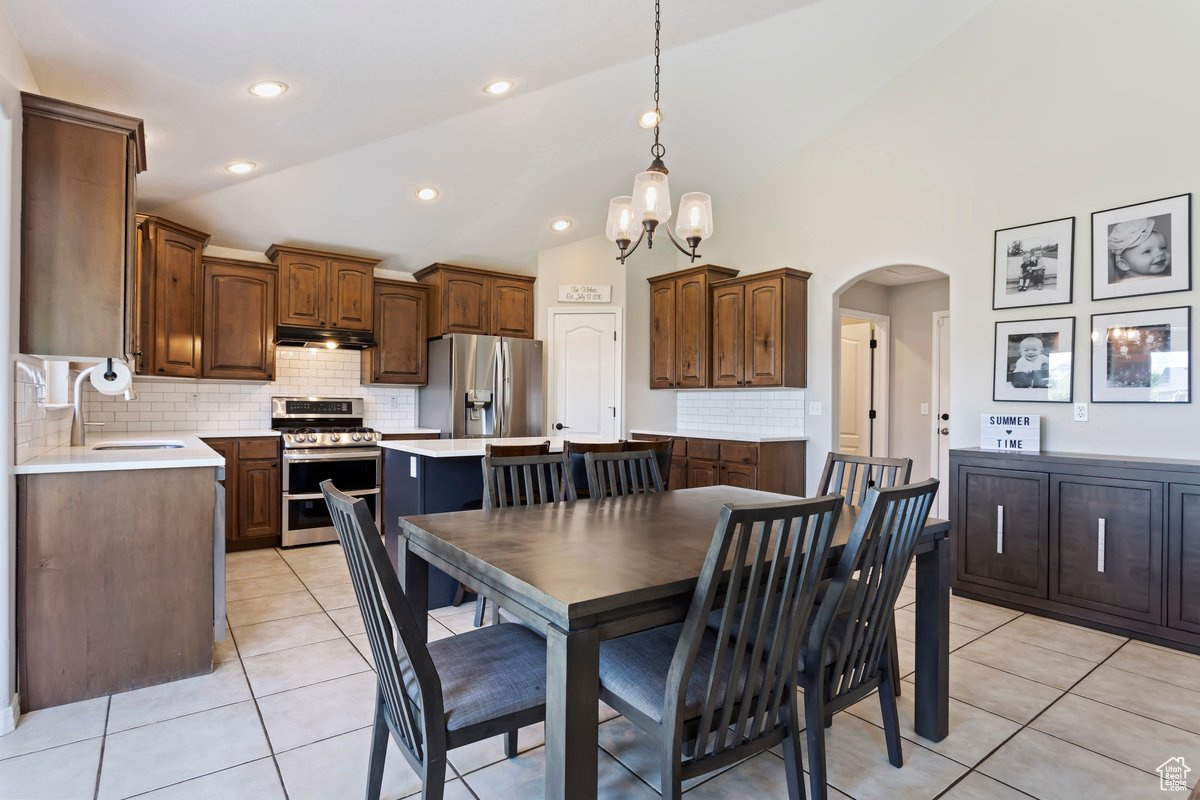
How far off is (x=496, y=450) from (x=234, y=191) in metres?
2.92

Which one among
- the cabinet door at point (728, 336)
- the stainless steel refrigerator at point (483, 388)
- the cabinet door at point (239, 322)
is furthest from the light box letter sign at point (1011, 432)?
the cabinet door at point (239, 322)

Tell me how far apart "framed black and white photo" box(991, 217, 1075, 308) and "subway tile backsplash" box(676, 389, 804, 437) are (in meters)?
1.70

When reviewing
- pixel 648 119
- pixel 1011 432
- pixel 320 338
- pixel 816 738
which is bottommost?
pixel 816 738

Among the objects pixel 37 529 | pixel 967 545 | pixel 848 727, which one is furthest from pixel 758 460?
pixel 37 529

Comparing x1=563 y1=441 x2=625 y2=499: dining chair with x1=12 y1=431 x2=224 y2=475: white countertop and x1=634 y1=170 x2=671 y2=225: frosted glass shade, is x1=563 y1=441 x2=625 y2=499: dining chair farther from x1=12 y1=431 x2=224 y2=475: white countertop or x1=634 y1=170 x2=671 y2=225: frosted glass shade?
x1=12 y1=431 x2=224 y2=475: white countertop

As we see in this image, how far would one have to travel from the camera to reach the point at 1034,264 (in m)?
3.82

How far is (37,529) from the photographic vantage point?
2.30 m

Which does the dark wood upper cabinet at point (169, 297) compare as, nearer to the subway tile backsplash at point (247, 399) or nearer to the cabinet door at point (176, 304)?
the cabinet door at point (176, 304)

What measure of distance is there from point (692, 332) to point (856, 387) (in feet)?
6.85

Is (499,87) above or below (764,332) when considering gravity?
above

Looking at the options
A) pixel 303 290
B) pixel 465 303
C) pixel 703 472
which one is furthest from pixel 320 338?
pixel 703 472

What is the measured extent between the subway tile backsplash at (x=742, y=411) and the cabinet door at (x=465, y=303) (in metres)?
2.06

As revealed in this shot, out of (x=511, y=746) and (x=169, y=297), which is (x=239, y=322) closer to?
(x=169, y=297)

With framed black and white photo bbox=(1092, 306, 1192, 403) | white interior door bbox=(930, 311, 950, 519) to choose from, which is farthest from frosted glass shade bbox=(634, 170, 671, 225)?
white interior door bbox=(930, 311, 950, 519)
